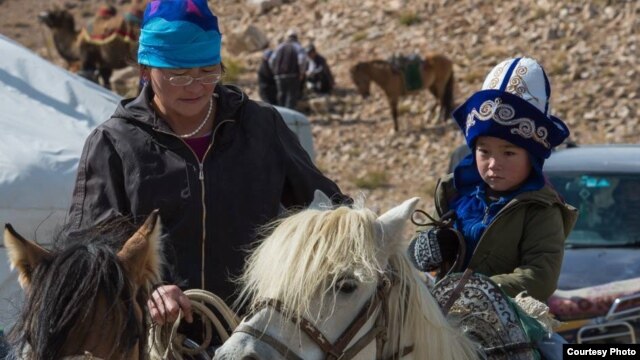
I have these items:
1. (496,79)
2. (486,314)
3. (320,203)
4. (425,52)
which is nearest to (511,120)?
(496,79)

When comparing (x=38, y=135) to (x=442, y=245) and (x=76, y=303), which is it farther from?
(x=76, y=303)

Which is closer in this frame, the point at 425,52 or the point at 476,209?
the point at 476,209

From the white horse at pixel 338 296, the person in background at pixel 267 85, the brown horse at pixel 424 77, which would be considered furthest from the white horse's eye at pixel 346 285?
the person in background at pixel 267 85

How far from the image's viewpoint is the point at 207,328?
417 centimetres

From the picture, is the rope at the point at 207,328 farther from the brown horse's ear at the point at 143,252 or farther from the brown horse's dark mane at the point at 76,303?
the brown horse's dark mane at the point at 76,303

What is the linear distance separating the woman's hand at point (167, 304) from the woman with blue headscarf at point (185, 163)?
23 cm

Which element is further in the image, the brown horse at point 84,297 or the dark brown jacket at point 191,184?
the dark brown jacket at point 191,184

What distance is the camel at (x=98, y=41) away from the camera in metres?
28.1

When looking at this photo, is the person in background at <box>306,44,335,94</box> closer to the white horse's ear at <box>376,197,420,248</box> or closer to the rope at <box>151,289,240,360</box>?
the rope at <box>151,289,240,360</box>

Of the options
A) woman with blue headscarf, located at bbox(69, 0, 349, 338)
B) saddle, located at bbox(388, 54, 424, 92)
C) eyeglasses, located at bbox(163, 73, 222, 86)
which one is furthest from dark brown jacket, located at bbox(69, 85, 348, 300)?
saddle, located at bbox(388, 54, 424, 92)

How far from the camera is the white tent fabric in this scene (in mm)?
7328

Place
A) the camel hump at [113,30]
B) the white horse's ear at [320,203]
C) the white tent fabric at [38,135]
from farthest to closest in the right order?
the camel hump at [113,30], the white tent fabric at [38,135], the white horse's ear at [320,203]

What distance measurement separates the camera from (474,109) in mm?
4531

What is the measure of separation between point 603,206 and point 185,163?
5.79 metres
